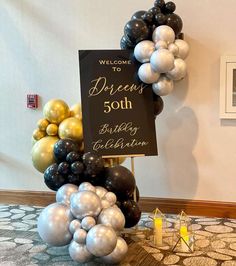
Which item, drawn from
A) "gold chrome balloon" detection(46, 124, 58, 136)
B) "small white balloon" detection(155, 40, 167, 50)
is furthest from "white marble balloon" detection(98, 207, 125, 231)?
"small white balloon" detection(155, 40, 167, 50)

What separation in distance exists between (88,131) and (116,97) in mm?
298

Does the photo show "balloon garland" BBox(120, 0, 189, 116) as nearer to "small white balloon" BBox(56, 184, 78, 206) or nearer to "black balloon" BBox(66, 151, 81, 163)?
"black balloon" BBox(66, 151, 81, 163)

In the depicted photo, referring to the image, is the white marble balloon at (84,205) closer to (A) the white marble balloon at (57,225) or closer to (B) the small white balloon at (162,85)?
(A) the white marble balloon at (57,225)

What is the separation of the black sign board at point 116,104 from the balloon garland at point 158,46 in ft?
0.32

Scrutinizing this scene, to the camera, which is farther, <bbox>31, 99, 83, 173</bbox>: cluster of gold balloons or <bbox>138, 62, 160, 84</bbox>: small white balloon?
<bbox>31, 99, 83, 173</bbox>: cluster of gold balloons

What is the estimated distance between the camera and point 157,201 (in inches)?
125

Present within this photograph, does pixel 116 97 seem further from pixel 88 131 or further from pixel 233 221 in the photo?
pixel 233 221

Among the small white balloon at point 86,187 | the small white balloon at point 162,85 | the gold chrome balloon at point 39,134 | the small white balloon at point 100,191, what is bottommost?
the small white balloon at point 100,191

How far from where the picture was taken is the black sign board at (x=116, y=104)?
2.57 metres

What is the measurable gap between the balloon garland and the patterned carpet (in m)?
0.99

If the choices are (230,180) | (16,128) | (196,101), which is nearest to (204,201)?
(230,180)

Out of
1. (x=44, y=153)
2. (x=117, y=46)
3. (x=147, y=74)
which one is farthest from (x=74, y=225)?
(x=117, y=46)

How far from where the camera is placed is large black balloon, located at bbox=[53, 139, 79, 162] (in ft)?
7.80

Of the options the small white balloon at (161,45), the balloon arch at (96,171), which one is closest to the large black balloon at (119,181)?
the balloon arch at (96,171)
